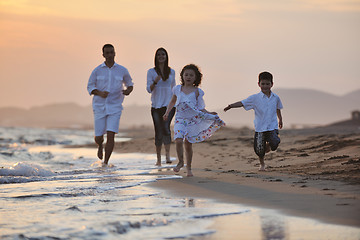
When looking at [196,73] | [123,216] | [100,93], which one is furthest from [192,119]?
[123,216]

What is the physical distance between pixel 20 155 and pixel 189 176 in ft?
22.6

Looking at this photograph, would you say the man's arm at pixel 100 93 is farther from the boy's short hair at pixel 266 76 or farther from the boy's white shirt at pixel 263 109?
the boy's short hair at pixel 266 76

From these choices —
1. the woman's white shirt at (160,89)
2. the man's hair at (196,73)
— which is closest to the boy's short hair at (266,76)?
the man's hair at (196,73)

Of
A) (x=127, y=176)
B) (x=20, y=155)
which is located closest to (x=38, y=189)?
(x=127, y=176)

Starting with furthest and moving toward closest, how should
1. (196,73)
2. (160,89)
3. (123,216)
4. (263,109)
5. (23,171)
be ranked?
(160,89) < (23,171) < (263,109) < (196,73) < (123,216)

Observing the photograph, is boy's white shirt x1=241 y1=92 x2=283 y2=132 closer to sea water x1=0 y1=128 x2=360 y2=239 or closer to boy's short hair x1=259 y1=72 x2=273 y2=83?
boy's short hair x1=259 y1=72 x2=273 y2=83

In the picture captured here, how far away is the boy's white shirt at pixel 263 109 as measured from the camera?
8281mm

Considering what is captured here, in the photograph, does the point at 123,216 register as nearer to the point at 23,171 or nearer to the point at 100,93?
the point at 23,171

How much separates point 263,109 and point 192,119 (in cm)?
111

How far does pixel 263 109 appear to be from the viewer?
27.2ft

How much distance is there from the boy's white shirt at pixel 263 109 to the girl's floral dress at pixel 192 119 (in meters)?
0.68

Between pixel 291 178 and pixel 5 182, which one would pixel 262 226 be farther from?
pixel 5 182

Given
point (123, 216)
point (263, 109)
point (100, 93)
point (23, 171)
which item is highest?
point (100, 93)

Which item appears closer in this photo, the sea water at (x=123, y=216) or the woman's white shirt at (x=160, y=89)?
the sea water at (x=123, y=216)
